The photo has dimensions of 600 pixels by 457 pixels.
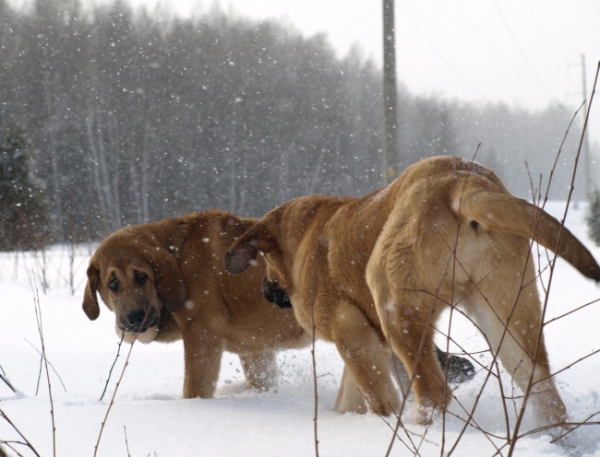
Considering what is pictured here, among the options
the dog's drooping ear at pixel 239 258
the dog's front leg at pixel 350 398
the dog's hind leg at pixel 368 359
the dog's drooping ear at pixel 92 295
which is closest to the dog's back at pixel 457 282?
the dog's hind leg at pixel 368 359

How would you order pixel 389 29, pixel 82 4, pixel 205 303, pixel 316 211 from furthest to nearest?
pixel 82 4 < pixel 389 29 < pixel 205 303 < pixel 316 211

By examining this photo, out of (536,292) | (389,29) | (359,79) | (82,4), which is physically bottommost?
(536,292)

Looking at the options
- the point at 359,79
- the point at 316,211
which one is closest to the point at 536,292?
the point at 316,211

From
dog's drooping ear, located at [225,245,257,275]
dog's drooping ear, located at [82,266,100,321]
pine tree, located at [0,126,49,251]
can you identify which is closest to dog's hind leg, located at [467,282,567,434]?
dog's drooping ear, located at [225,245,257,275]

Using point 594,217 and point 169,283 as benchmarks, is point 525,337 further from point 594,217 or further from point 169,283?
point 594,217

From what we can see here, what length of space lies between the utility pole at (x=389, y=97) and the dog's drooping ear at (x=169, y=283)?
522cm

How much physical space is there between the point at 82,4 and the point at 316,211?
93.5 ft

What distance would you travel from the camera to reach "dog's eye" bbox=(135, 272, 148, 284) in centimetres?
425

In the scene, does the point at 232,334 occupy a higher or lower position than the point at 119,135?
lower

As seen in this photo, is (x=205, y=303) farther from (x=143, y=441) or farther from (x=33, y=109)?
(x=33, y=109)

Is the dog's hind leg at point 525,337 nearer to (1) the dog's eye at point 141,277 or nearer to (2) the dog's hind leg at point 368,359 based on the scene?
(2) the dog's hind leg at point 368,359

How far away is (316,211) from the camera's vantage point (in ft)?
12.6

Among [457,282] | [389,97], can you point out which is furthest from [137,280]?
[389,97]

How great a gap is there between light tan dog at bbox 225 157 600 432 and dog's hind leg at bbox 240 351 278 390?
1.63 metres
